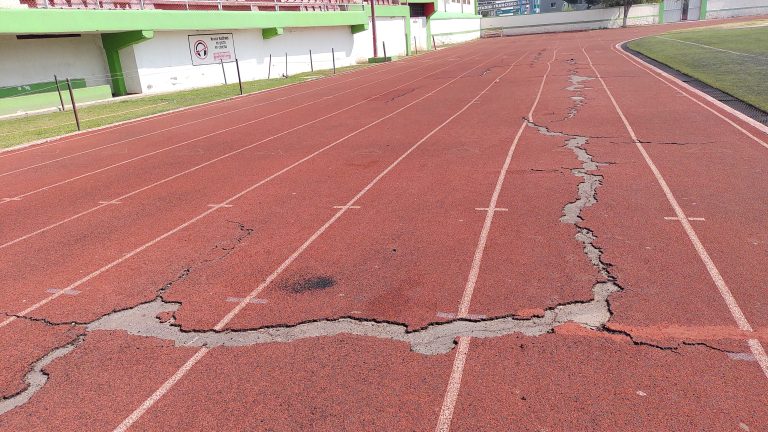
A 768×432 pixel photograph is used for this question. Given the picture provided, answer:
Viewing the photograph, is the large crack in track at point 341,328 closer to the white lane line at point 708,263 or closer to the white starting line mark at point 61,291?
the white starting line mark at point 61,291

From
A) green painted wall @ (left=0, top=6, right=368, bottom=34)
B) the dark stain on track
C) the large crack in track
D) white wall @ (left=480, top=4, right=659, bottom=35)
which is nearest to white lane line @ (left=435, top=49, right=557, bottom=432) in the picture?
the large crack in track

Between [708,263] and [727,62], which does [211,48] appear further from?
[708,263]

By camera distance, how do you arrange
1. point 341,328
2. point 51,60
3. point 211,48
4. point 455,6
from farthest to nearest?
point 455,6 → point 211,48 → point 51,60 → point 341,328

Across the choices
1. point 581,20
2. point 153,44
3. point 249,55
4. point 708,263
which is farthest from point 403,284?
point 581,20

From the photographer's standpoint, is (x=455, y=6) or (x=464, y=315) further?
(x=455, y=6)

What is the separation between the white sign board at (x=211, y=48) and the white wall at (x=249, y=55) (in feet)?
0.97

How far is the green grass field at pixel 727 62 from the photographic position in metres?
15.1

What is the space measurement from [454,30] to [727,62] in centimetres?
4978

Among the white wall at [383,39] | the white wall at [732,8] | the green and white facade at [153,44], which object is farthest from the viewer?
the white wall at [732,8]

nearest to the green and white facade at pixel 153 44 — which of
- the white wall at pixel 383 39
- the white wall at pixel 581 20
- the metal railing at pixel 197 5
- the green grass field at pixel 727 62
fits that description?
the metal railing at pixel 197 5

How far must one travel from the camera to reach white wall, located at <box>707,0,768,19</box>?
68.1 m

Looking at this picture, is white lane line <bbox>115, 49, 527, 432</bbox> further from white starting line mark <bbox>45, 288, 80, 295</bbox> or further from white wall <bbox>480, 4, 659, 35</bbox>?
white wall <bbox>480, 4, 659, 35</bbox>

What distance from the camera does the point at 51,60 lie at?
23047mm

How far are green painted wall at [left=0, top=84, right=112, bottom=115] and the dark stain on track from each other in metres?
21.3
